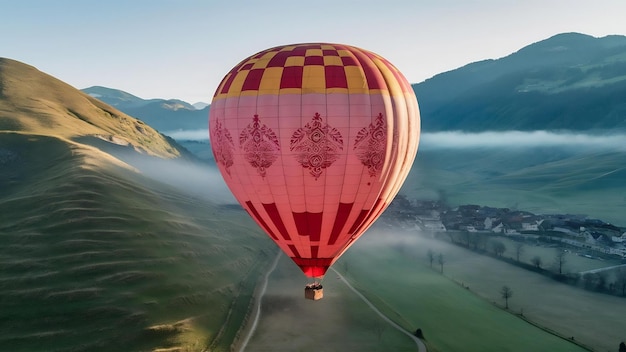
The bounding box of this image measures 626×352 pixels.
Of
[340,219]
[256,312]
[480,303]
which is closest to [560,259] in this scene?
[480,303]

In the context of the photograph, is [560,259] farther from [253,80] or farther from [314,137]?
[253,80]

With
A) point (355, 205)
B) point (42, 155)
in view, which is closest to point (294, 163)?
point (355, 205)

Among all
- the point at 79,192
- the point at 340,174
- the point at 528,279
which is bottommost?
the point at 528,279

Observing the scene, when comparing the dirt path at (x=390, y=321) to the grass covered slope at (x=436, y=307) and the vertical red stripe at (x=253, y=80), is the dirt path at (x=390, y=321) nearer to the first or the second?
the grass covered slope at (x=436, y=307)

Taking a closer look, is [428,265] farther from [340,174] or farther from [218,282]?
[340,174]

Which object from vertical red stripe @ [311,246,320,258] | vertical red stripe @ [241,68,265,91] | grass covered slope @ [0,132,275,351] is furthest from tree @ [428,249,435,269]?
vertical red stripe @ [241,68,265,91]

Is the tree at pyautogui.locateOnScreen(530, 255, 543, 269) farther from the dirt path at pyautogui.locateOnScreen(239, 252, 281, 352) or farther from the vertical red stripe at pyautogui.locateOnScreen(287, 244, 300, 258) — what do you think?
the vertical red stripe at pyautogui.locateOnScreen(287, 244, 300, 258)
